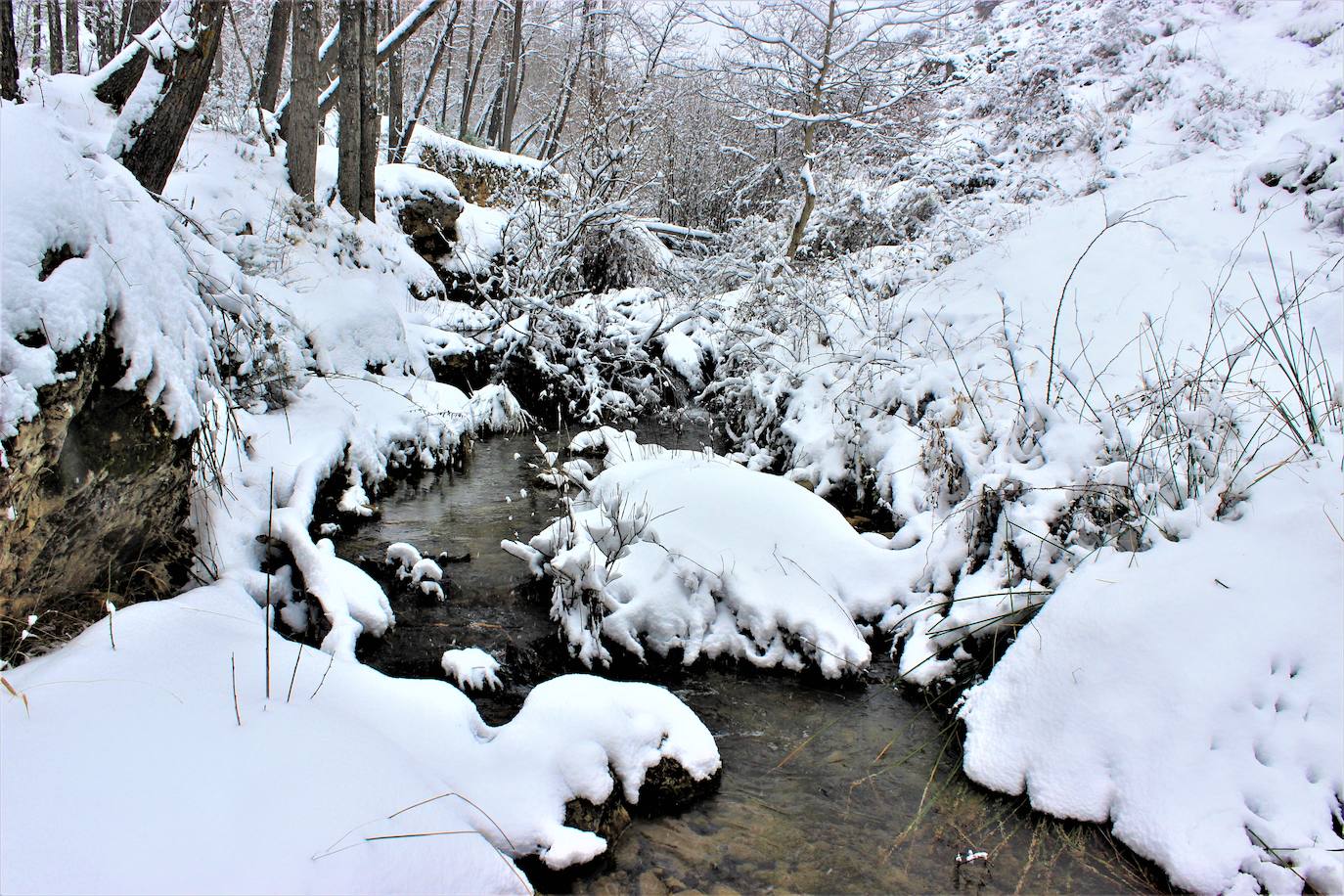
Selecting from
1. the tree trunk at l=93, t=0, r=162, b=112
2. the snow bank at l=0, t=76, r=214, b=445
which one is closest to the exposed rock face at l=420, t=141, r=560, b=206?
the tree trunk at l=93, t=0, r=162, b=112

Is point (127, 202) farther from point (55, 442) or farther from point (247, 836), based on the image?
point (247, 836)

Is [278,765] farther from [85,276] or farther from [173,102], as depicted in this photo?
[173,102]

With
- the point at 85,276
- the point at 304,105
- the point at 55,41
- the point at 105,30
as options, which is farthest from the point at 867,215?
the point at 55,41

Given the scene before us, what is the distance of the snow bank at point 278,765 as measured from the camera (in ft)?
5.93

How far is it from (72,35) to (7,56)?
575 inches

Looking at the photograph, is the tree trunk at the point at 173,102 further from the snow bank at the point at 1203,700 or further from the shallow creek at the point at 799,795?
the snow bank at the point at 1203,700

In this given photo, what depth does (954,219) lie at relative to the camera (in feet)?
30.9

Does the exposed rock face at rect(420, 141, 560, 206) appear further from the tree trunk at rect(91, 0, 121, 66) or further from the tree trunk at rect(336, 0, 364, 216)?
the tree trunk at rect(91, 0, 121, 66)

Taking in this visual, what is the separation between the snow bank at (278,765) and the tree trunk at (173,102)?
3456mm

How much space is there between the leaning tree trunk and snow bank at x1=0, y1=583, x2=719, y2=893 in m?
18.0

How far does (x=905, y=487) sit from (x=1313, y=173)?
15.6 ft

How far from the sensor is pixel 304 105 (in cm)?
873

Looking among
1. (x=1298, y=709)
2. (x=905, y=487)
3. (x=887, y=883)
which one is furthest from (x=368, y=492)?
(x=1298, y=709)

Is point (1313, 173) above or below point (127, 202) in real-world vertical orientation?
above
